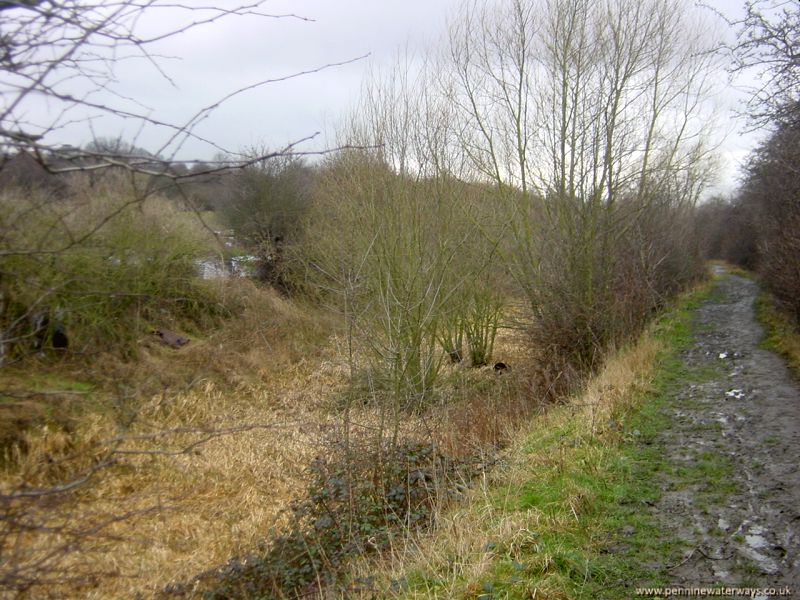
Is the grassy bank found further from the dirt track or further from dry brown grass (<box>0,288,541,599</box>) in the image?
dry brown grass (<box>0,288,541,599</box>)

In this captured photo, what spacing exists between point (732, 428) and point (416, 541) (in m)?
4.22

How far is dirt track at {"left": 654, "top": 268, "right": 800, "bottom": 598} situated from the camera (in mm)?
4250

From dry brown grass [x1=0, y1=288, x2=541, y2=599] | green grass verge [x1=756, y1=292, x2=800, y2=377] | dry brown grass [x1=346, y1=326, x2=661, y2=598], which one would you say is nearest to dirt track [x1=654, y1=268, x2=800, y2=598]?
green grass verge [x1=756, y1=292, x2=800, y2=377]

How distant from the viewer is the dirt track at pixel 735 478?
4.25m

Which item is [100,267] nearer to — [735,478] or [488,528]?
[488,528]

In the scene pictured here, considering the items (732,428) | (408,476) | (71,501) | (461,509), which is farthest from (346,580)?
(732,428)

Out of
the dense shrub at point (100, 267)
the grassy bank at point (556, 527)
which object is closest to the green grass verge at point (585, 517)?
the grassy bank at point (556, 527)

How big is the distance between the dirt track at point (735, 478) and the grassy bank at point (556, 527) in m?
0.16

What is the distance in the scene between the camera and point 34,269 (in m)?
3.02

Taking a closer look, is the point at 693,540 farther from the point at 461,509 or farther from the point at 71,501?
the point at 71,501

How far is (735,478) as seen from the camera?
5.80m

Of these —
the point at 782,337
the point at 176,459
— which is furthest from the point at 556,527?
the point at 782,337

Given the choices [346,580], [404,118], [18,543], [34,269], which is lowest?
[346,580]

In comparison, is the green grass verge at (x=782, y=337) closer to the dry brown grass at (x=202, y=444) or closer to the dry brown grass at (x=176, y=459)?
the dry brown grass at (x=202, y=444)
